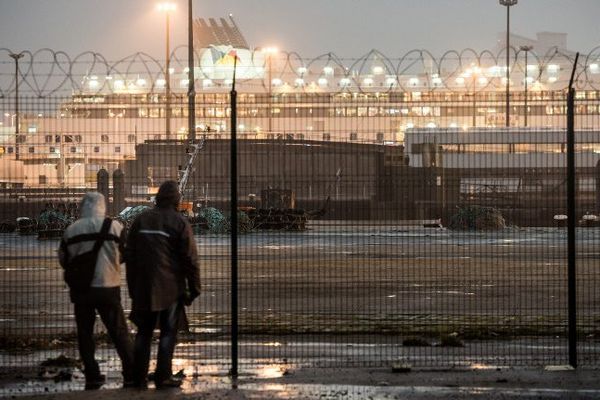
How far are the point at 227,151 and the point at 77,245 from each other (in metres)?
6.01

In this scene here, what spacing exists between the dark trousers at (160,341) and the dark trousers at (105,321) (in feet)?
0.73

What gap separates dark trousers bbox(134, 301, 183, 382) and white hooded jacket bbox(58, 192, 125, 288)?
1.53 feet

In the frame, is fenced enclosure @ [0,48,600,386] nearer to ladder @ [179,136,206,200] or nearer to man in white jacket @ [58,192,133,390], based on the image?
ladder @ [179,136,206,200]

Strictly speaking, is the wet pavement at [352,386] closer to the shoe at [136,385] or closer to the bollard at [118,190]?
the shoe at [136,385]

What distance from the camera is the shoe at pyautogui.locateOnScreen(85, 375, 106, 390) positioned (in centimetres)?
976

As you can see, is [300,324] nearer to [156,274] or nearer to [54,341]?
[54,341]

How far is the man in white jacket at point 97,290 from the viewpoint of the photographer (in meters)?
9.88

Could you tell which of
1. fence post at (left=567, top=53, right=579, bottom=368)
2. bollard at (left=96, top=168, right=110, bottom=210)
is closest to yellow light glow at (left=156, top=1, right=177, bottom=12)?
bollard at (left=96, top=168, right=110, bottom=210)

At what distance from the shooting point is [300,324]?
46.0 feet

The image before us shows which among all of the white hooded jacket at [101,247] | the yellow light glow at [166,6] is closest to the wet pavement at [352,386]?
the white hooded jacket at [101,247]

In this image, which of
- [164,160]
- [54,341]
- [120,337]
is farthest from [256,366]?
[164,160]

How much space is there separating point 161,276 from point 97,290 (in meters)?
0.65

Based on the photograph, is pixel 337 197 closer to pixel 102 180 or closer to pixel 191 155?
pixel 191 155

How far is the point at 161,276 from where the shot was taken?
963 cm
